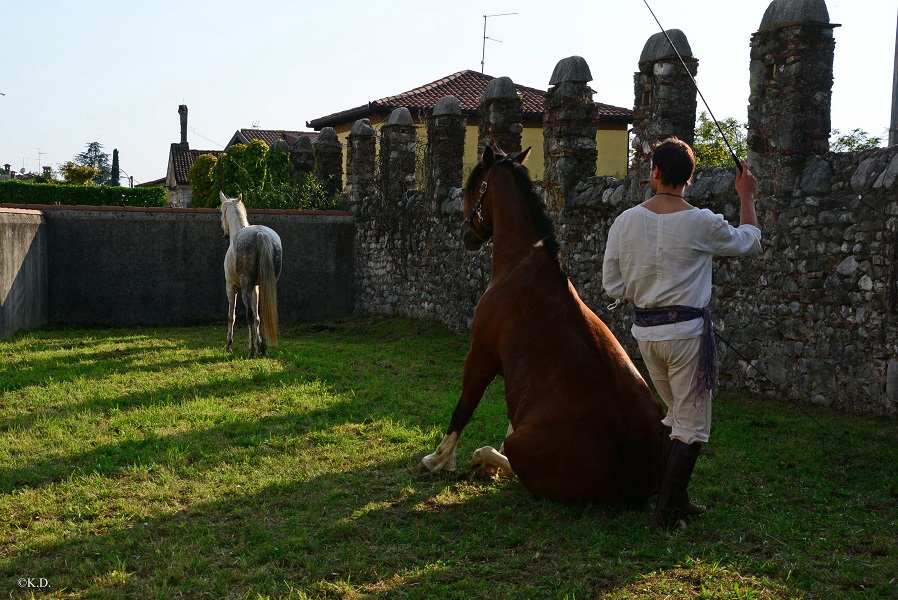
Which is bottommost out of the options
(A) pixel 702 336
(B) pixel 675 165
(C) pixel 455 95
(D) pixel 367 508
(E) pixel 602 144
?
(D) pixel 367 508

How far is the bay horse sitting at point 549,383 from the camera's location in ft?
16.2

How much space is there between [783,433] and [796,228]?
6.86ft

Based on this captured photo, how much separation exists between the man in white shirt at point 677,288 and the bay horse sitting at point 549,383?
0.87ft

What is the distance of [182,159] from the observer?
55781mm

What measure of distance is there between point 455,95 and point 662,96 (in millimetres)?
22286

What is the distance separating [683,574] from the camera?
4215 mm

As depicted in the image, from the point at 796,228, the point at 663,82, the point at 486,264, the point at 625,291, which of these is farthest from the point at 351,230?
the point at 625,291

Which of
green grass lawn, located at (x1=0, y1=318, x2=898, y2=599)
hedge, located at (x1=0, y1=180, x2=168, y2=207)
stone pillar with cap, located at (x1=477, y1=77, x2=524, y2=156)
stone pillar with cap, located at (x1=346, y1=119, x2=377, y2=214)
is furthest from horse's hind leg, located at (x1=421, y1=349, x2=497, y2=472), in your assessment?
hedge, located at (x1=0, y1=180, x2=168, y2=207)

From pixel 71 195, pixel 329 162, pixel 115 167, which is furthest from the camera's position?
pixel 115 167

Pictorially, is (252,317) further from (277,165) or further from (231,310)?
(277,165)

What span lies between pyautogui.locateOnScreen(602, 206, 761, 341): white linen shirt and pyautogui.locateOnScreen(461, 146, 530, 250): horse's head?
5.15 ft

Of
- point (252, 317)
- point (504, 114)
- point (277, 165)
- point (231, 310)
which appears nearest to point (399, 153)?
point (504, 114)

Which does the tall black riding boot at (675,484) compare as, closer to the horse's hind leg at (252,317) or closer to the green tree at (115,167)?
the horse's hind leg at (252,317)

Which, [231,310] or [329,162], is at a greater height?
[329,162]
